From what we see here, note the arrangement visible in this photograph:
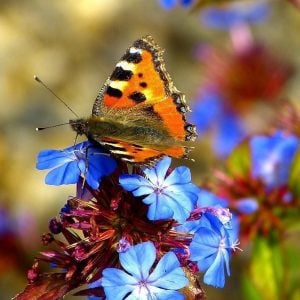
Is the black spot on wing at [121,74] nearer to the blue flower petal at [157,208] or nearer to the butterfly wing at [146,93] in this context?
the butterfly wing at [146,93]

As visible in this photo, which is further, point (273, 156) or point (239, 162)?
point (239, 162)

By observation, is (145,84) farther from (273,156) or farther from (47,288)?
(273,156)

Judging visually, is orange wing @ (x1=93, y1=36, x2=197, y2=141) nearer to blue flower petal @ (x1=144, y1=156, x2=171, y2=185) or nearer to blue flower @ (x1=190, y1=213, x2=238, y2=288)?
blue flower petal @ (x1=144, y1=156, x2=171, y2=185)

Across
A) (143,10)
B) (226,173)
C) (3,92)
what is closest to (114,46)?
(143,10)

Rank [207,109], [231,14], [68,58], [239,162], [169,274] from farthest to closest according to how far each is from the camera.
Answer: [68,58] → [231,14] → [207,109] → [239,162] → [169,274]

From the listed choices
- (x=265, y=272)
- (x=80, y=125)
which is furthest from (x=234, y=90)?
(x=80, y=125)

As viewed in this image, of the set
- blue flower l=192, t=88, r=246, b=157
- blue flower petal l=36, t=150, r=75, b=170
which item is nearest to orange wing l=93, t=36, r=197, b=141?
blue flower petal l=36, t=150, r=75, b=170
